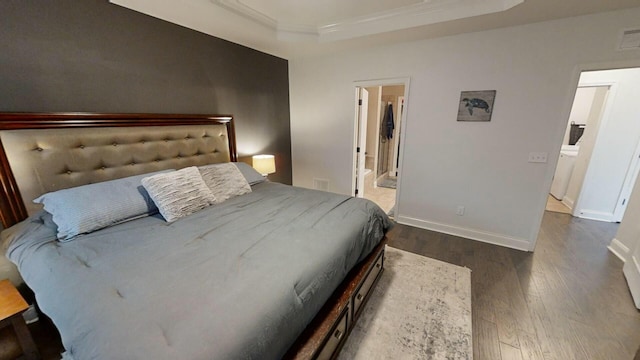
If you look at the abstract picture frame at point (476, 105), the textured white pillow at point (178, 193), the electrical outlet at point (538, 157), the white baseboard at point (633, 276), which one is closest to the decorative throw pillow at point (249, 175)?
the textured white pillow at point (178, 193)

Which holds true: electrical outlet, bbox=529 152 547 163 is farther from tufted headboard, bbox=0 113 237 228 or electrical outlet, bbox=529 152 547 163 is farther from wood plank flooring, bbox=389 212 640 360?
tufted headboard, bbox=0 113 237 228

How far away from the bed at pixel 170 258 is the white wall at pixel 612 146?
3.55 metres

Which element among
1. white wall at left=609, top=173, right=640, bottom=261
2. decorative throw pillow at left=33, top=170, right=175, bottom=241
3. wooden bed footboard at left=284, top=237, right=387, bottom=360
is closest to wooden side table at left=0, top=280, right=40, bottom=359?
decorative throw pillow at left=33, top=170, right=175, bottom=241

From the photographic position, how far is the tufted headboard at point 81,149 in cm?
153

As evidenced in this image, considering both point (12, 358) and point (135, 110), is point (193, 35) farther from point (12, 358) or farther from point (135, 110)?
point (12, 358)

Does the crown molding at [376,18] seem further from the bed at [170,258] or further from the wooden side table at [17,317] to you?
the wooden side table at [17,317]

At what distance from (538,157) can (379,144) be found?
315 centimetres

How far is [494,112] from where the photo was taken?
2.58 metres

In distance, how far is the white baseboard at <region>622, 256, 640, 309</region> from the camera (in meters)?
1.92

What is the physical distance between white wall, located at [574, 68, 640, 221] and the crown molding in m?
2.55

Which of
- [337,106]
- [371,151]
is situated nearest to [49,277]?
[337,106]

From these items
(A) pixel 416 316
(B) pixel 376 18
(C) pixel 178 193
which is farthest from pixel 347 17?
(A) pixel 416 316

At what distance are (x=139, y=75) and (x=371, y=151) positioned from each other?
164 inches

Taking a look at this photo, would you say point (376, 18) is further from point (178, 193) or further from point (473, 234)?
point (473, 234)
